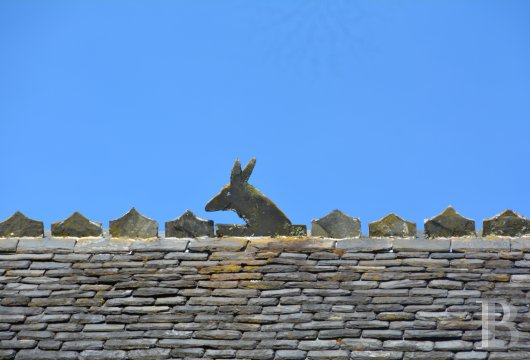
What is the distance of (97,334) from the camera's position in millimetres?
11023

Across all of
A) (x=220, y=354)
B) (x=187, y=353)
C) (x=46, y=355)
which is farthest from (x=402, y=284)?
(x=46, y=355)

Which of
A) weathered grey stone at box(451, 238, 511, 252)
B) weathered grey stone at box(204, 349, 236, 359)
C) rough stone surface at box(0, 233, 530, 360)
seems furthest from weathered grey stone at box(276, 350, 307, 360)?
weathered grey stone at box(451, 238, 511, 252)

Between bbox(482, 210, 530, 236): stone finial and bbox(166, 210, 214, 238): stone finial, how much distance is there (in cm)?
322

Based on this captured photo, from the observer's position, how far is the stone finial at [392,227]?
12.0 metres

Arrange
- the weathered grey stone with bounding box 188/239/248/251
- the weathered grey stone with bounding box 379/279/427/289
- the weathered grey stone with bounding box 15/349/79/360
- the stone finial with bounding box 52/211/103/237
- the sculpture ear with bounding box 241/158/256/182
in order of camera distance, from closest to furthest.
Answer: the weathered grey stone with bounding box 15/349/79/360 < the weathered grey stone with bounding box 379/279/427/289 < the weathered grey stone with bounding box 188/239/248/251 < the stone finial with bounding box 52/211/103/237 < the sculpture ear with bounding box 241/158/256/182

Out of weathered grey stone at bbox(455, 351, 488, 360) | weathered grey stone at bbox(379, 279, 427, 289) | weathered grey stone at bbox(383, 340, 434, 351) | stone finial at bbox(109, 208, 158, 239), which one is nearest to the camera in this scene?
weathered grey stone at bbox(455, 351, 488, 360)

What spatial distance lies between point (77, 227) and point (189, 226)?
1.38 meters

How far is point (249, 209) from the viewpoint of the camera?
12.5 metres

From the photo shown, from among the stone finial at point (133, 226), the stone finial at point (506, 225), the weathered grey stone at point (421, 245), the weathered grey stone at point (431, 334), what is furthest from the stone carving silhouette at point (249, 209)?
the stone finial at point (506, 225)

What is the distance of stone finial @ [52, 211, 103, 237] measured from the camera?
1241 cm

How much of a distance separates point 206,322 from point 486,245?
3.31 meters

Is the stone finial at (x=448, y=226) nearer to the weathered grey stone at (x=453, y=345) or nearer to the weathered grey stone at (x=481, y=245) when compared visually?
the weathered grey stone at (x=481, y=245)

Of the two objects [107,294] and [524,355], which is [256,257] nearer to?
[107,294]

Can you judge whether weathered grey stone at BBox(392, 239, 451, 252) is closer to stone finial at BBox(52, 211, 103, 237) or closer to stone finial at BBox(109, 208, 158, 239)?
stone finial at BBox(109, 208, 158, 239)
